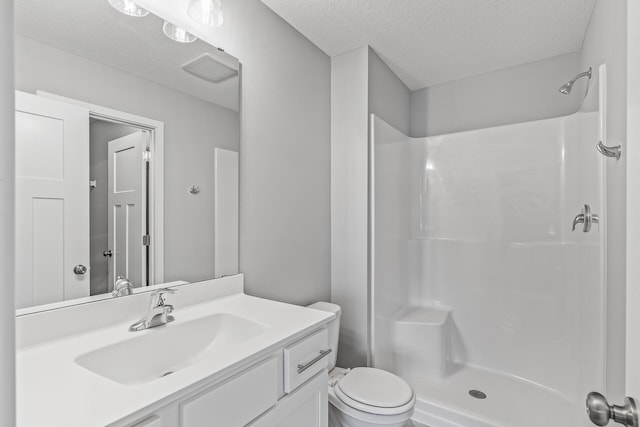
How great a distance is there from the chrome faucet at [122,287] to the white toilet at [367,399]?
41.0 inches

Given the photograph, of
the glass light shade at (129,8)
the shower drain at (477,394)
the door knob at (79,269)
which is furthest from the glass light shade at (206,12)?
the shower drain at (477,394)

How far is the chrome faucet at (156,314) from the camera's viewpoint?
3.49 ft

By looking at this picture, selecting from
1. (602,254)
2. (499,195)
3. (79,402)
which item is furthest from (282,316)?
(499,195)

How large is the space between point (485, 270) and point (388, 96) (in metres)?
1.52

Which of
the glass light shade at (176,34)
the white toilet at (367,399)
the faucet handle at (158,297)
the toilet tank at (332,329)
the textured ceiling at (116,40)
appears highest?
the glass light shade at (176,34)

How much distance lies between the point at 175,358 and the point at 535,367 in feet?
7.84

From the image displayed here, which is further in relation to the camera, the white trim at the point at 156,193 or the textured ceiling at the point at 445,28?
the textured ceiling at the point at 445,28

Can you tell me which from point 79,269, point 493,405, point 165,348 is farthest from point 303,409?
point 493,405

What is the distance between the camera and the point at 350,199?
212cm

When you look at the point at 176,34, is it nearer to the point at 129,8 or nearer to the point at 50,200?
the point at 129,8

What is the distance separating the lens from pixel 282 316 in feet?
3.93
